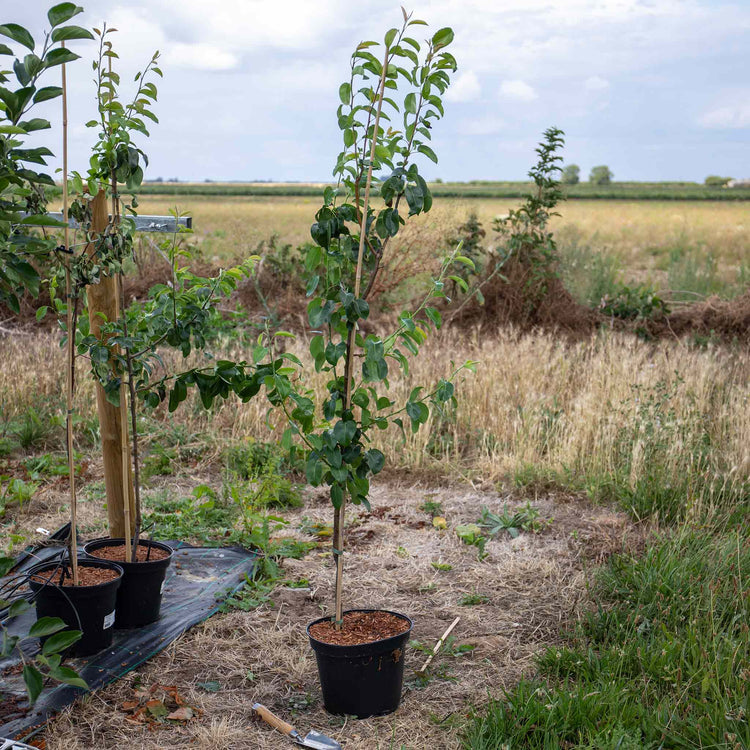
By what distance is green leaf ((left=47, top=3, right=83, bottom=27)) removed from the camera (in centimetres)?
171

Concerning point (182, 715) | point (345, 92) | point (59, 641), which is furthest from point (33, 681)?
point (345, 92)

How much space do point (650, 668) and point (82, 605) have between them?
6.79 feet

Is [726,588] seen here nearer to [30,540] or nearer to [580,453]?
[580,453]

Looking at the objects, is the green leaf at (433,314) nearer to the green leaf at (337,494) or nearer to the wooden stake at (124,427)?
the green leaf at (337,494)

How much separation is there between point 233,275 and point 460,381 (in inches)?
123

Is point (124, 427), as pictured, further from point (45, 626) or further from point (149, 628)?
point (45, 626)

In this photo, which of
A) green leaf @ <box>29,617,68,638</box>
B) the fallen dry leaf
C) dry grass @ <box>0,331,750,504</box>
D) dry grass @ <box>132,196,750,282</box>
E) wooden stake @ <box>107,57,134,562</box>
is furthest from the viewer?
dry grass @ <box>132,196,750,282</box>

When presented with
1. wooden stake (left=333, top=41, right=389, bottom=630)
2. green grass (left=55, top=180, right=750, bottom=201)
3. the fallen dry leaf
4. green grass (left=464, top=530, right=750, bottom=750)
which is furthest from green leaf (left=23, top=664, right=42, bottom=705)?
green grass (left=55, top=180, right=750, bottom=201)

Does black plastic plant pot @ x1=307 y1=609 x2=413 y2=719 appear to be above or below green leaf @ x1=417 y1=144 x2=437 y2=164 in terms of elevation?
below

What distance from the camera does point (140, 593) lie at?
3.04 meters

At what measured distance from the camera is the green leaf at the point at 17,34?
5.44ft

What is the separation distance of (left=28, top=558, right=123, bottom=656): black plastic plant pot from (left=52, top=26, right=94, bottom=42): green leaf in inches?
73.3

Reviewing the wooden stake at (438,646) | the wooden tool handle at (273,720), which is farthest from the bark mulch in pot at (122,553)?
the wooden stake at (438,646)

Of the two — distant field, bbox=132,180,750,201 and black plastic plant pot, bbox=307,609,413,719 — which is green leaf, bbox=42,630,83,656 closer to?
black plastic plant pot, bbox=307,609,413,719
